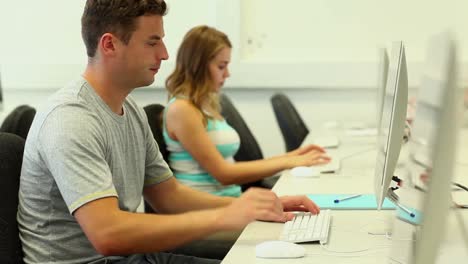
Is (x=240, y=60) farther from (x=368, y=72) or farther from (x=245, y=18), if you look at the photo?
(x=368, y=72)

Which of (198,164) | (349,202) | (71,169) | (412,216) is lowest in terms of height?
(198,164)

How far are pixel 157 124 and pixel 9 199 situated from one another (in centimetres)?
102

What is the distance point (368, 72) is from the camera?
4.11 meters

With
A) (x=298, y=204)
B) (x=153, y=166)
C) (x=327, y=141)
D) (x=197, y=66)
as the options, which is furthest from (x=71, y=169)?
(x=327, y=141)

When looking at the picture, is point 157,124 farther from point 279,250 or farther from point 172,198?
point 279,250

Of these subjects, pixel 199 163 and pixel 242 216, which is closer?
pixel 242 216

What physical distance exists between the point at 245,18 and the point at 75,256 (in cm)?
280

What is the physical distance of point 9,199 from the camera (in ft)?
5.35

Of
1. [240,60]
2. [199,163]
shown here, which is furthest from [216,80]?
[240,60]

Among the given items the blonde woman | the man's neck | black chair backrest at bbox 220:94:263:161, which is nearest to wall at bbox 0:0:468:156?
black chair backrest at bbox 220:94:263:161

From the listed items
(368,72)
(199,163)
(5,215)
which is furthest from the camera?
(368,72)

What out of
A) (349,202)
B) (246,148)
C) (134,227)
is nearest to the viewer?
(134,227)

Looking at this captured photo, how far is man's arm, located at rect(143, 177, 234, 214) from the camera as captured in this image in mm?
2029

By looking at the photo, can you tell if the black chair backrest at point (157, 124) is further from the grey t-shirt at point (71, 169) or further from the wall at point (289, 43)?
the wall at point (289, 43)
